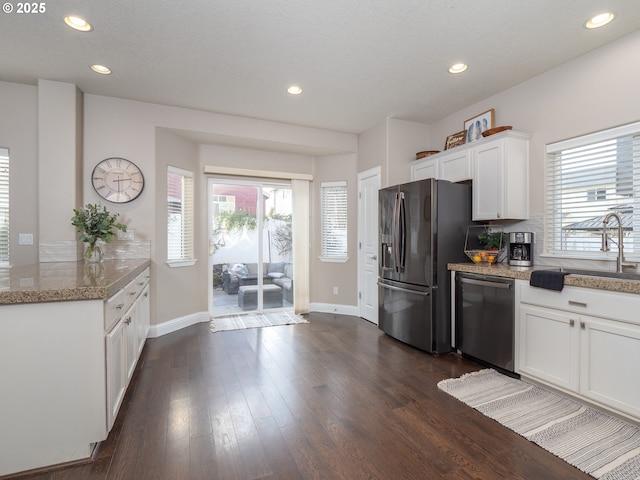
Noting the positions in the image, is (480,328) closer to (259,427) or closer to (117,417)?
(259,427)

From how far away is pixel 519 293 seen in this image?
2613 millimetres

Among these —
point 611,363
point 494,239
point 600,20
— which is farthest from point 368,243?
point 600,20

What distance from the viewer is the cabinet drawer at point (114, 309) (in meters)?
1.76

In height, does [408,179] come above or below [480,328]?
above

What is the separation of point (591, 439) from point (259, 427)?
201 cm

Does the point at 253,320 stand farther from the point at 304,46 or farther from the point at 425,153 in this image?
the point at 304,46

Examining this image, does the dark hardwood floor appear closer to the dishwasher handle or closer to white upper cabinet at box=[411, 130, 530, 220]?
the dishwasher handle

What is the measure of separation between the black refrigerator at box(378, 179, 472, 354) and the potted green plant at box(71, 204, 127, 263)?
3.05 meters

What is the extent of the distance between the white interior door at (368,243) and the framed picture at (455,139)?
92 centimetres

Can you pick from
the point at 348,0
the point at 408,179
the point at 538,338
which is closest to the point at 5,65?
the point at 348,0

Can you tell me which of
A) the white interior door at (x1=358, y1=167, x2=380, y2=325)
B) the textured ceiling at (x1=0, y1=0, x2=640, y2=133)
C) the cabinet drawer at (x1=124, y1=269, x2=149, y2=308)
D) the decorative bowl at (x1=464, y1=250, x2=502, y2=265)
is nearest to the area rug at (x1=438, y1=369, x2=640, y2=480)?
the decorative bowl at (x1=464, y1=250, x2=502, y2=265)

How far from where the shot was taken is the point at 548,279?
2352mm

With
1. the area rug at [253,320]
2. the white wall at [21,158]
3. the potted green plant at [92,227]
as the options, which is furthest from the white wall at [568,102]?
the white wall at [21,158]

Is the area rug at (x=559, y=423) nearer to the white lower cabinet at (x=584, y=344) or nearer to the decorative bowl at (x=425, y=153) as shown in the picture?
the white lower cabinet at (x=584, y=344)
